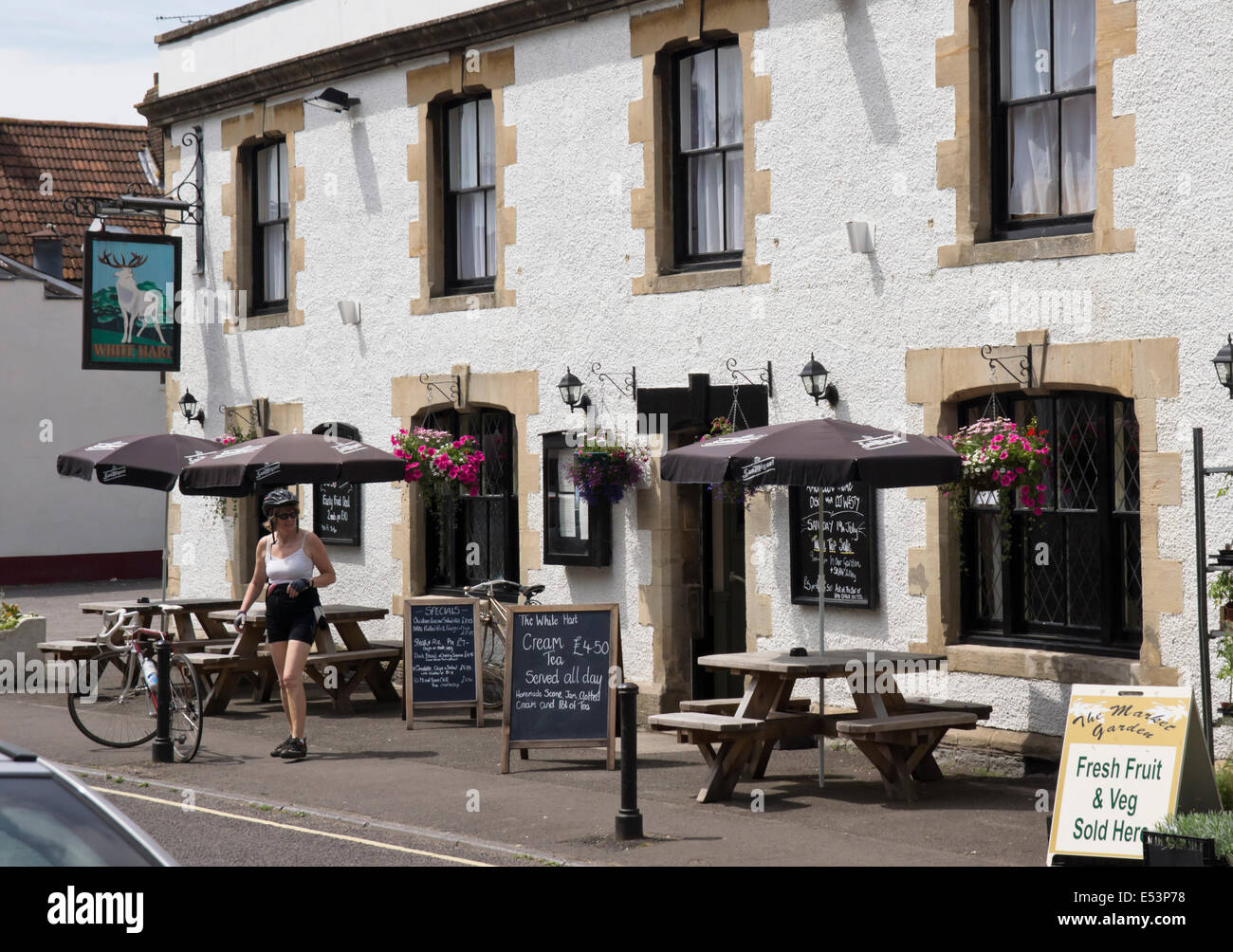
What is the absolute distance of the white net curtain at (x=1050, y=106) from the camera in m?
11.0

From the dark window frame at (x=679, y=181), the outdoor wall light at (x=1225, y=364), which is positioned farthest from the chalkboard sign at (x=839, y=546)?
the outdoor wall light at (x=1225, y=364)

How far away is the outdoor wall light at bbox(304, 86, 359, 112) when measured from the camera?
1655 cm

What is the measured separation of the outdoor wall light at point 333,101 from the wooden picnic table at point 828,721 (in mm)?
8342

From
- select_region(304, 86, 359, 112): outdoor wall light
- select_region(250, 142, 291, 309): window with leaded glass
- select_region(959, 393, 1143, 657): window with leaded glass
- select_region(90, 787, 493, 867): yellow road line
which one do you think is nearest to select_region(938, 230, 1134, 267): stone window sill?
select_region(959, 393, 1143, 657): window with leaded glass

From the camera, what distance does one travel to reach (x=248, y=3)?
18.1m

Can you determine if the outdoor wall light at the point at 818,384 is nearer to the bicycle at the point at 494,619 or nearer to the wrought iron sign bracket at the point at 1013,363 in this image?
the wrought iron sign bracket at the point at 1013,363

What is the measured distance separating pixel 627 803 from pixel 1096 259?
186 inches

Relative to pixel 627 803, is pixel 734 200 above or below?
above

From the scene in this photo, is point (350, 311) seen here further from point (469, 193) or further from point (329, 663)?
point (329, 663)

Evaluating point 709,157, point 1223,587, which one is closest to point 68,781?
point 1223,587
